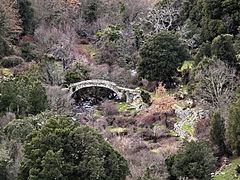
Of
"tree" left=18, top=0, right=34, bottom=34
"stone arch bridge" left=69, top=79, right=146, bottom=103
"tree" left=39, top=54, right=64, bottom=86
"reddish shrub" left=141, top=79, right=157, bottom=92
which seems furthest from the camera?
"tree" left=18, top=0, right=34, bottom=34

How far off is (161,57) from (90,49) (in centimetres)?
1702

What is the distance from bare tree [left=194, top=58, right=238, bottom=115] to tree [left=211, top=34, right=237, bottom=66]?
359 centimetres

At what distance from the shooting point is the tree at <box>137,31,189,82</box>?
4703 cm

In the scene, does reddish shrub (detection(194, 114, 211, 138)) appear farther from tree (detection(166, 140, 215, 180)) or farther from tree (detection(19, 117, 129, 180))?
tree (detection(19, 117, 129, 180))

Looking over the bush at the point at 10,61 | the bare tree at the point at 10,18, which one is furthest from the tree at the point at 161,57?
the bare tree at the point at 10,18

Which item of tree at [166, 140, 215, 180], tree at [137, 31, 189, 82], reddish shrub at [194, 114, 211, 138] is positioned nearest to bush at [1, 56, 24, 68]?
tree at [137, 31, 189, 82]

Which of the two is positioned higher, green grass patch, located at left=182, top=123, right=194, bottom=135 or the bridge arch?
the bridge arch

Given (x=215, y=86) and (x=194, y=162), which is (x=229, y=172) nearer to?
(x=194, y=162)

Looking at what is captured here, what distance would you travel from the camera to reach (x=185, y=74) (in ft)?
160

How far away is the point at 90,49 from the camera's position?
201 ft

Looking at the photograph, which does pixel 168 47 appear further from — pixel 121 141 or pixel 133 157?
pixel 133 157

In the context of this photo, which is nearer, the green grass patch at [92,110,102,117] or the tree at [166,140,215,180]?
the tree at [166,140,215,180]

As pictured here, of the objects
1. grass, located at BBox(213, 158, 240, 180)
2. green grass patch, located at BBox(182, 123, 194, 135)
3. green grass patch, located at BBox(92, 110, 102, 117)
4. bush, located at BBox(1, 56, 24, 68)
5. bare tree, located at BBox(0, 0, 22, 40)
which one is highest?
bare tree, located at BBox(0, 0, 22, 40)

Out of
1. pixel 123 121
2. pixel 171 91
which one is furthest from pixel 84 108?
pixel 171 91
